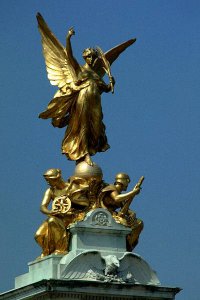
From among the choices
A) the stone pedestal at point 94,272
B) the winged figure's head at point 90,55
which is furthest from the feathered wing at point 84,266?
the winged figure's head at point 90,55

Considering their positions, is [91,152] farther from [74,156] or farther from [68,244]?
[68,244]

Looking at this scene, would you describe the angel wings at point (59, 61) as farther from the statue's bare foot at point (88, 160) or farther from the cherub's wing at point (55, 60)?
the statue's bare foot at point (88, 160)

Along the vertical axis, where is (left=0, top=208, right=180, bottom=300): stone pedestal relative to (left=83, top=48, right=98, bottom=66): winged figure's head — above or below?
below

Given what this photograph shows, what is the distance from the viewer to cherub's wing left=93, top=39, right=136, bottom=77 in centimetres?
3309

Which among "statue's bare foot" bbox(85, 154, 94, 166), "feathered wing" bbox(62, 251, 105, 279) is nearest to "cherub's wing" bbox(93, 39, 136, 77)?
"statue's bare foot" bbox(85, 154, 94, 166)

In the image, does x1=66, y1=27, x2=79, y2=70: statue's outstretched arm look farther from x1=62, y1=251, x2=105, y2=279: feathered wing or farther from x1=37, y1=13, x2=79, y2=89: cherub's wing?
x1=62, y1=251, x2=105, y2=279: feathered wing

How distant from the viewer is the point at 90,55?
1293 inches

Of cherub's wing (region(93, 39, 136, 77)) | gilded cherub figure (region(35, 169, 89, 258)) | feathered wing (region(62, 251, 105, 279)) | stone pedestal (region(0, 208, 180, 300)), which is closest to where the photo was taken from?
stone pedestal (region(0, 208, 180, 300))

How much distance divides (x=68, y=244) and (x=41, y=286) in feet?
5.01

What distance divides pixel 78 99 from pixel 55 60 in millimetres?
1437

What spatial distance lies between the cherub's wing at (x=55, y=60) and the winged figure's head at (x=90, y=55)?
11.1 inches

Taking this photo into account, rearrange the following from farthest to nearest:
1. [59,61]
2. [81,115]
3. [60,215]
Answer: [59,61] < [81,115] < [60,215]

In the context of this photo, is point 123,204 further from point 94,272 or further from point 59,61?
point 59,61

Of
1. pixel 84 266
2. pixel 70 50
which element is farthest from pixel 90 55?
pixel 84 266
